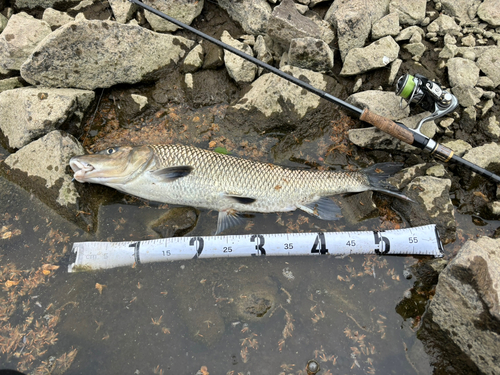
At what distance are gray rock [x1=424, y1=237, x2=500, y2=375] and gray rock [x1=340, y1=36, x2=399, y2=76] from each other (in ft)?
9.60

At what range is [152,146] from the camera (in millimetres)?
4031

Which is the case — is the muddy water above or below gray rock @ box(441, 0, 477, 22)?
below

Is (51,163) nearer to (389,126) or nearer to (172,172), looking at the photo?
(172,172)

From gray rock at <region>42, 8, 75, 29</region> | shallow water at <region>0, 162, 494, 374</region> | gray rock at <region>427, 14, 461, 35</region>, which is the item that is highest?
gray rock at <region>427, 14, 461, 35</region>

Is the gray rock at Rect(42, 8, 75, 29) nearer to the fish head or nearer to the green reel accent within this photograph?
the fish head

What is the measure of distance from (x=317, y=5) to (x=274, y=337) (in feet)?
17.5

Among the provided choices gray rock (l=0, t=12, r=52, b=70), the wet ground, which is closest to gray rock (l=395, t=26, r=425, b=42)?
the wet ground

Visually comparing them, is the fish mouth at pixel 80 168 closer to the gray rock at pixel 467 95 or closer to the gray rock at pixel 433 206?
the gray rock at pixel 433 206

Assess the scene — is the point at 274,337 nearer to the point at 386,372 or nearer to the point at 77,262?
the point at 386,372

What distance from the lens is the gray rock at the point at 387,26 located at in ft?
15.4

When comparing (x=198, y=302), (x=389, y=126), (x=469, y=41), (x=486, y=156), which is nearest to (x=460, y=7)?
(x=469, y=41)

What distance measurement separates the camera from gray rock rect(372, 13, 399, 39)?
469 cm

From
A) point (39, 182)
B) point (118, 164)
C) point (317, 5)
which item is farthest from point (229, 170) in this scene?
point (317, 5)

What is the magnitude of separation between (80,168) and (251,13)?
3.66 m
